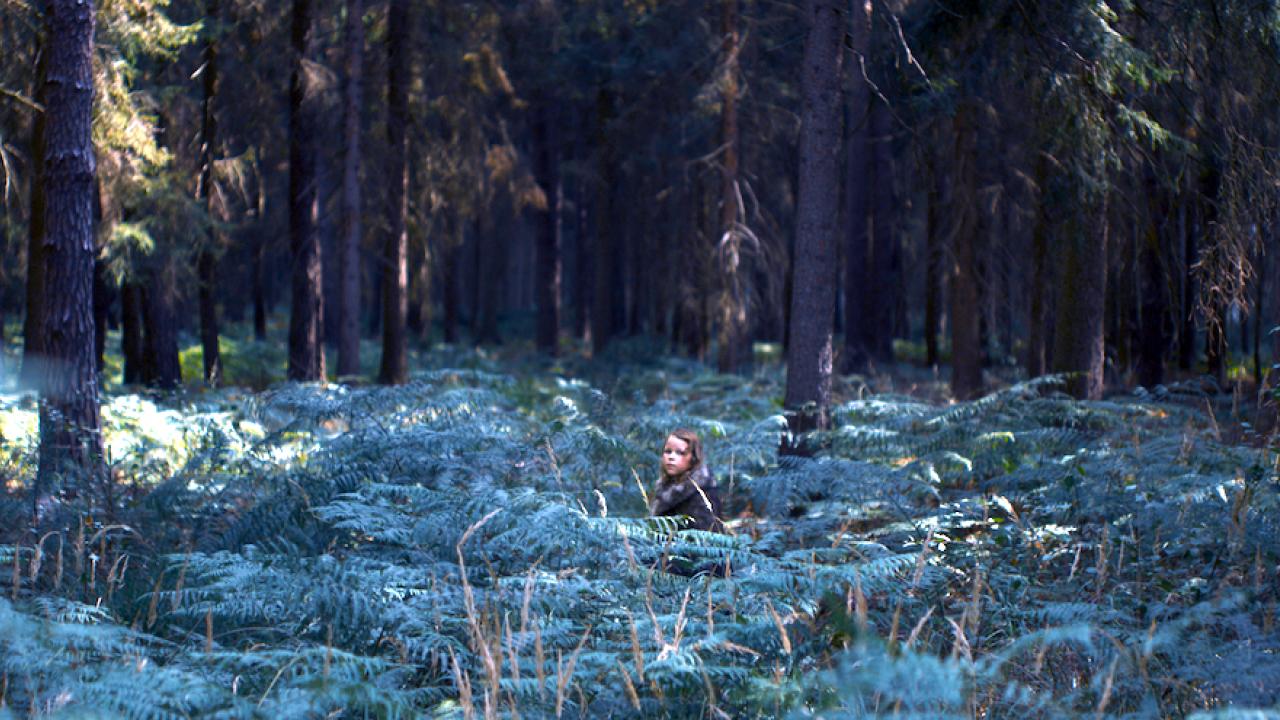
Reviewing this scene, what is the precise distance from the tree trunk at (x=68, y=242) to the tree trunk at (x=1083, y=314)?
10.3 m

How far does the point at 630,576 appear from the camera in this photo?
5.76 metres

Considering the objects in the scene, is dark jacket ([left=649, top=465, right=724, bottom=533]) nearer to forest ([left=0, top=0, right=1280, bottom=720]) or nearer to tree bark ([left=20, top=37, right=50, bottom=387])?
forest ([left=0, top=0, right=1280, bottom=720])

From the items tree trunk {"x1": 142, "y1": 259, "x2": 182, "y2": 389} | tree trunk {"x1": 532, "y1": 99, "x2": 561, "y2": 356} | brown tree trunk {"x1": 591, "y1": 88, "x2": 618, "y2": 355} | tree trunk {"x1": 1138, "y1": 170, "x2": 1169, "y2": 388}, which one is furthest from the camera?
tree trunk {"x1": 532, "y1": 99, "x2": 561, "y2": 356}

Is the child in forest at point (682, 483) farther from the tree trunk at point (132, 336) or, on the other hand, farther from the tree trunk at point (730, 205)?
the tree trunk at point (132, 336)

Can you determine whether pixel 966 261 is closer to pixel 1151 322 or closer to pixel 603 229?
pixel 1151 322

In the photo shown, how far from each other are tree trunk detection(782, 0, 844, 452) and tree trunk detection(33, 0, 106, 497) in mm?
6253

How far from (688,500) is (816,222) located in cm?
446

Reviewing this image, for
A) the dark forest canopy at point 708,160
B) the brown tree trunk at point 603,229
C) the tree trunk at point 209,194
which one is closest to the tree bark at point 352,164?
the dark forest canopy at point 708,160

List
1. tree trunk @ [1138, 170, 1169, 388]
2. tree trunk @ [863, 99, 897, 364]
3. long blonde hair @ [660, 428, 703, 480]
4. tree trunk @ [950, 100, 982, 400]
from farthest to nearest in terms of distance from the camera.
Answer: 1. tree trunk @ [863, 99, 897, 364]
2. tree trunk @ [1138, 170, 1169, 388]
3. tree trunk @ [950, 100, 982, 400]
4. long blonde hair @ [660, 428, 703, 480]

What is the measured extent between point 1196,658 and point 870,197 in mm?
20687

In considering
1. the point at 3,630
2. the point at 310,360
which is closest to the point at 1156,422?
the point at 3,630

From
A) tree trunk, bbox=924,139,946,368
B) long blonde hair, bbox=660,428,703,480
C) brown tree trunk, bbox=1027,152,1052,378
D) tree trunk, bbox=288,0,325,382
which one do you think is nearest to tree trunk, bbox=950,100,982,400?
tree trunk, bbox=924,139,946,368

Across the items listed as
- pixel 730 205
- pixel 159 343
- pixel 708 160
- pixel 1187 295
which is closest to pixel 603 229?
pixel 708 160

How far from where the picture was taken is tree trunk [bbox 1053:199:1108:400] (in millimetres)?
12773
